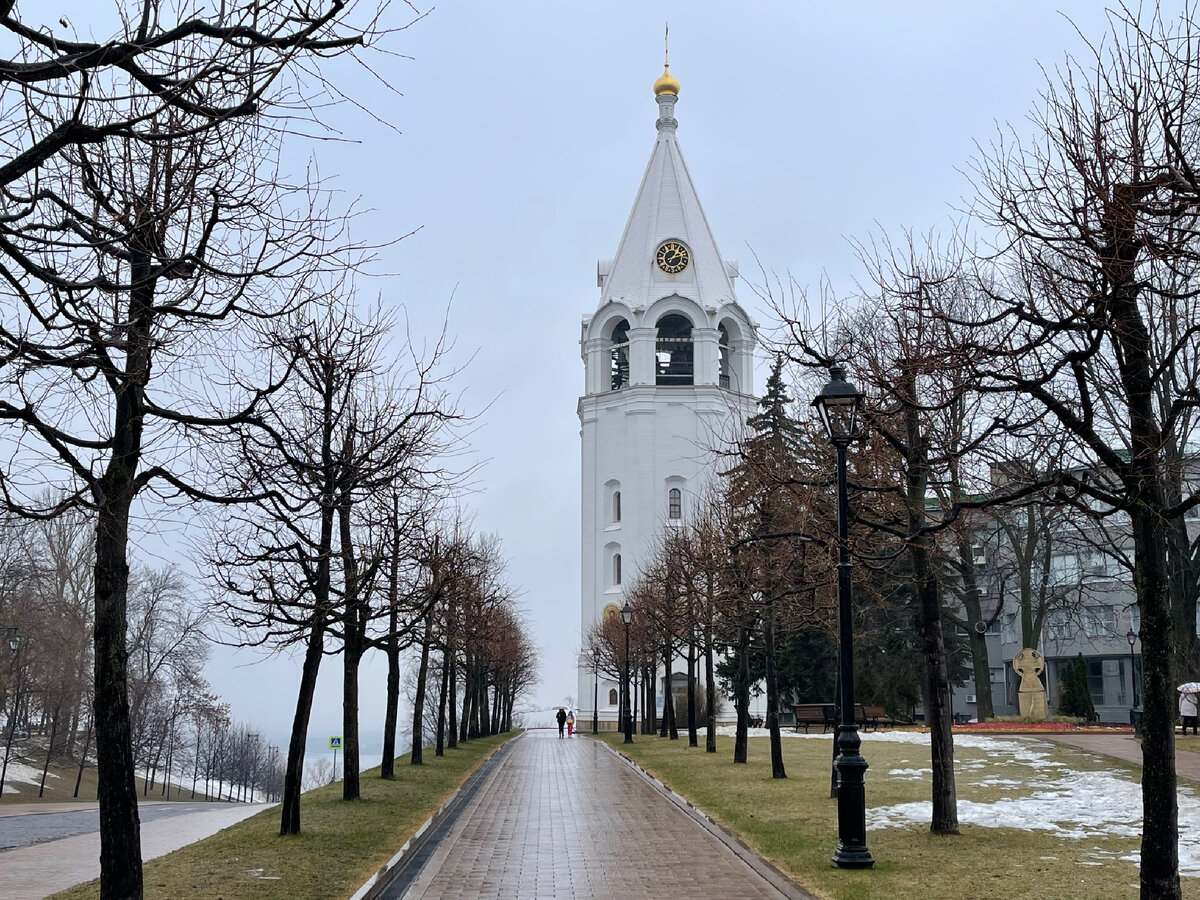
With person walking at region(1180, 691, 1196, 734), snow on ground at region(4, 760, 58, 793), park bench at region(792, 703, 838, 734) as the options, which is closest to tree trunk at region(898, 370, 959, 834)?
person walking at region(1180, 691, 1196, 734)

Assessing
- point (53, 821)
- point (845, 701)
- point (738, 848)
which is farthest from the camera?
point (53, 821)

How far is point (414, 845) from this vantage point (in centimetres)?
1549

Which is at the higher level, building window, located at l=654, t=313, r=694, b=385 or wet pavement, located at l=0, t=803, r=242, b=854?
building window, located at l=654, t=313, r=694, b=385

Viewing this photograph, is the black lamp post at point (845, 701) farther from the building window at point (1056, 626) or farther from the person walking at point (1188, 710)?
the building window at point (1056, 626)

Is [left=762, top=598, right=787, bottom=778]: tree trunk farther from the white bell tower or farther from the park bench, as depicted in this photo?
the white bell tower

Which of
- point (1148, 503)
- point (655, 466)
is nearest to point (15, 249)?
point (1148, 503)

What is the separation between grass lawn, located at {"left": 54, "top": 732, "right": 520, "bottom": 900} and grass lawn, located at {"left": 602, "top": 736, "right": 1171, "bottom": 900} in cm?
453

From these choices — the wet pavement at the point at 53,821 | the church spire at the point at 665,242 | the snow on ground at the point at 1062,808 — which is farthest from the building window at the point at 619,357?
the snow on ground at the point at 1062,808

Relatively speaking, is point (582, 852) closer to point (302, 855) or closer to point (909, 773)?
point (302, 855)

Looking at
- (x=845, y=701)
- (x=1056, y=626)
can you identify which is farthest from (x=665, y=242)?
(x=845, y=701)

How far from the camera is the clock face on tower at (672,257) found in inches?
3041

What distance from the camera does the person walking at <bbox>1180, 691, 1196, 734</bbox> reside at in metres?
32.8

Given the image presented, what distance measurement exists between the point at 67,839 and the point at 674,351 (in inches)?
2415

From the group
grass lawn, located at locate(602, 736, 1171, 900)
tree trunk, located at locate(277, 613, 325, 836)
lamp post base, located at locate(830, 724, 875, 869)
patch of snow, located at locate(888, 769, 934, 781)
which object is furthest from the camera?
patch of snow, located at locate(888, 769, 934, 781)
